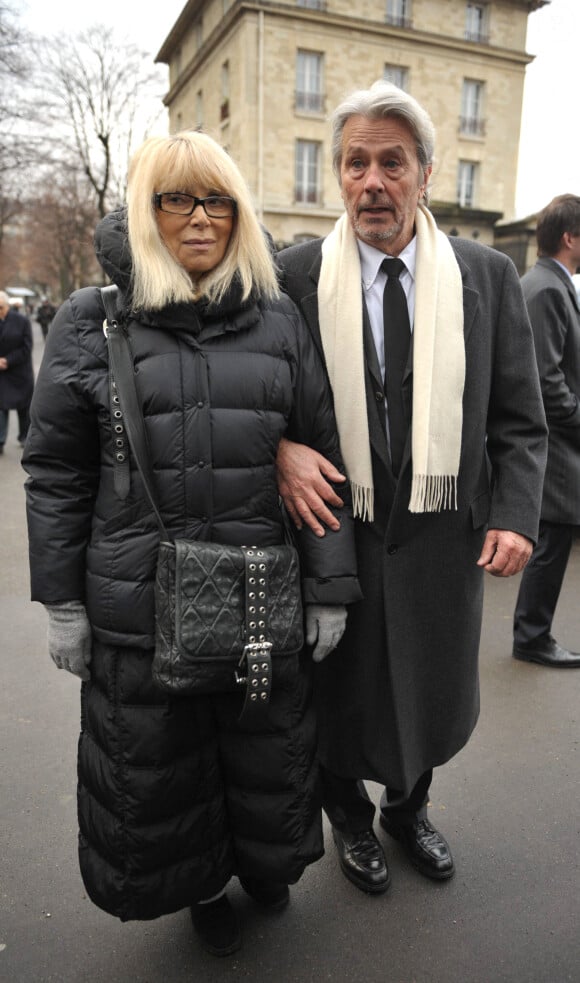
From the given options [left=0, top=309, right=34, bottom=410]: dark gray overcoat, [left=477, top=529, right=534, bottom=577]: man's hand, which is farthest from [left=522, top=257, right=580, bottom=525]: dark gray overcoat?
[left=0, top=309, right=34, bottom=410]: dark gray overcoat

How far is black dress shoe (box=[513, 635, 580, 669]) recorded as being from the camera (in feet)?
12.7

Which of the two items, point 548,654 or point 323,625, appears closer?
point 323,625

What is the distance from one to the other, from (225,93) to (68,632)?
32194mm

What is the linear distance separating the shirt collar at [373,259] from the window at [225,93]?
30.6 m

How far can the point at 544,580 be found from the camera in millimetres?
3904

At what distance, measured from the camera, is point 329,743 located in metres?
2.43

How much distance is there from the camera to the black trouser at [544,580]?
389 cm

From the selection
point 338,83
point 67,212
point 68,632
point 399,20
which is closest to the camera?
point 68,632

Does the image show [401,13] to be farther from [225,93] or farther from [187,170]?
[187,170]

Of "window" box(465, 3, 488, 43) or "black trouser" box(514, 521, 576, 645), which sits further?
"window" box(465, 3, 488, 43)

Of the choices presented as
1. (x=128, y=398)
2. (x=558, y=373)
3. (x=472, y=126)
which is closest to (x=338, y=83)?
(x=472, y=126)

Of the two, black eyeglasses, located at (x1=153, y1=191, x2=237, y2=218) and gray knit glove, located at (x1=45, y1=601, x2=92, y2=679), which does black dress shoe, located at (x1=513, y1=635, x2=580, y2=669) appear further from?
black eyeglasses, located at (x1=153, y1=191, x2=237, y2=218)

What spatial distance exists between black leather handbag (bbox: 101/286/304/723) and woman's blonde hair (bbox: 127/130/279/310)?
0.13 m

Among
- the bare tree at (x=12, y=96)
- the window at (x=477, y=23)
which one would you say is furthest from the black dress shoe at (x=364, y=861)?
the window at (x=477, y=23)
